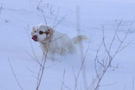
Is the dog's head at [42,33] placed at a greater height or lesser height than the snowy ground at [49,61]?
greater

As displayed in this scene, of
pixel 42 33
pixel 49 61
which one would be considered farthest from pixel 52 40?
pixel 49 61

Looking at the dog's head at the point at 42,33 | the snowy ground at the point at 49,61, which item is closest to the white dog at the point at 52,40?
the dog's head at the point at 42,33

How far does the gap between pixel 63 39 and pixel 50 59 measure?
0.62 m

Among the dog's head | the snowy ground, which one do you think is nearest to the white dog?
the dog's head

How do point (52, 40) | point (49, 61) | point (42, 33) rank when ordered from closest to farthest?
point (49, 61)
point (42, 33)
point (52, 40)

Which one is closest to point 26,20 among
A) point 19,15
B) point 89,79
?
point 19,15

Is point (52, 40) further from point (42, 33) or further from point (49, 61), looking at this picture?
point (49, 61)

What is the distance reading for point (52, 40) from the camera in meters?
4.00

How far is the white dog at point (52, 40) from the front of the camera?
3.86 metres

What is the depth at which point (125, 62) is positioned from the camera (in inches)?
159

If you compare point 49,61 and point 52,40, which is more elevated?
point 52,40

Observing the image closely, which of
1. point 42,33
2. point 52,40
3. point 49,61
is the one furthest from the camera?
point 52,40

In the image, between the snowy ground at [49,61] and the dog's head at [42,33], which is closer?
the snowy ground at [49,61]

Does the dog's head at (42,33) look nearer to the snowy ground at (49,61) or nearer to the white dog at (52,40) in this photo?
the white dog at (52,40)
